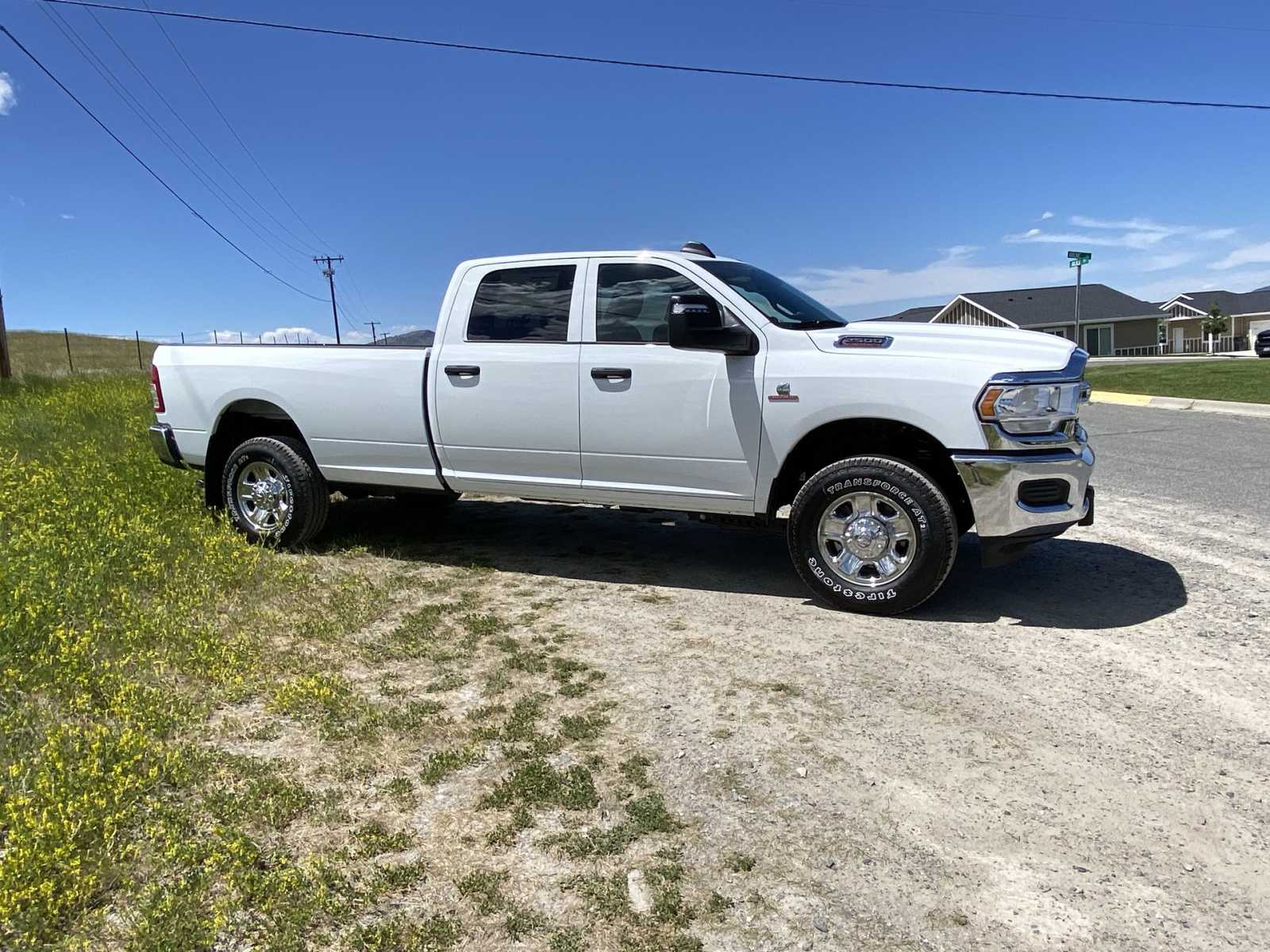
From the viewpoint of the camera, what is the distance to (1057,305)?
184ft

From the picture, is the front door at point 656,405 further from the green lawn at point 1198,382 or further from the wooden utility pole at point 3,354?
the wooden utility pole at point 3,354

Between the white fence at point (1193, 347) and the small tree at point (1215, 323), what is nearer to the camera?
the white fence at point (1193, 347)

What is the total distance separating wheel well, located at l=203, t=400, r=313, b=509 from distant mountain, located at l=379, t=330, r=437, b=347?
930mm

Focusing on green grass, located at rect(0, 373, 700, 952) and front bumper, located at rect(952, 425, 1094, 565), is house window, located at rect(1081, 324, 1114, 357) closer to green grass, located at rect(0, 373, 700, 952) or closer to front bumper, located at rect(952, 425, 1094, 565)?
front bumper, located at rect(952, 425, 1094, 565)

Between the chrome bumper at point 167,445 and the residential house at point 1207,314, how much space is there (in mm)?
72738

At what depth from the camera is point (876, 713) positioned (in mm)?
3488

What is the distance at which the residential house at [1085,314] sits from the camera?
55125 mm

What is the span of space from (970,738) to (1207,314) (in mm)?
79364

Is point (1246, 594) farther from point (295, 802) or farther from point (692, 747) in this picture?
point (295, 802)

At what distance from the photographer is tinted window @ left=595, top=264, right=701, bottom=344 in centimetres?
514

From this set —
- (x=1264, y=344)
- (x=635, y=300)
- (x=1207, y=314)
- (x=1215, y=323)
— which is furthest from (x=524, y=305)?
(x=1207, y=314)

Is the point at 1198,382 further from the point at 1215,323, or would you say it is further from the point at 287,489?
the point at 1215,323

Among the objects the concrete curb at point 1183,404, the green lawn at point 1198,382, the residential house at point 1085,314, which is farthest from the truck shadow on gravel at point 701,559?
the residential house at point 1085,314

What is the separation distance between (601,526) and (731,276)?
104 inches
